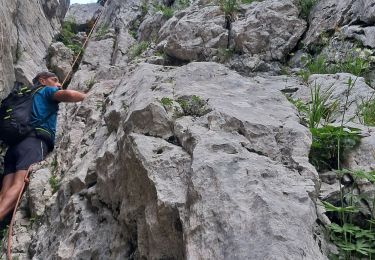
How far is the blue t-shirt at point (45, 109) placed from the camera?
23.9ft

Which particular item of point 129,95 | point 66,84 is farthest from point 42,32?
point 129,95

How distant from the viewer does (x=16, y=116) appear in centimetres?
711

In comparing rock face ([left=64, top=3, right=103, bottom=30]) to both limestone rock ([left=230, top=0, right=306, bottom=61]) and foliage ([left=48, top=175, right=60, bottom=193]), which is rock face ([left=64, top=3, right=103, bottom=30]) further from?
foliage ([left=48, top=175, right=60, bottom=193])

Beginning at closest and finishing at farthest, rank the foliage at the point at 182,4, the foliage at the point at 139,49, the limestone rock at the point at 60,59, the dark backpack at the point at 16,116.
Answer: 1. the dark backpack at the point at 16,116
2. the foliage at the point at 139,49
3. the limestone rock at the point at 60,59
4. the foliage at the point at 182,4

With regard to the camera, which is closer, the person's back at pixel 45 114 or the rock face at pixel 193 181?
the rock face at pixel 193 181

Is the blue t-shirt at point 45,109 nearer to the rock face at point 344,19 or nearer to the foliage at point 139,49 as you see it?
the foliage at point 139,49

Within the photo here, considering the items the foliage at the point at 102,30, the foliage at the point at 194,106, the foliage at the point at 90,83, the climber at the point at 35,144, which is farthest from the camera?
the foliage at the point at 102,30

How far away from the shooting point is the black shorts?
6.63 metres

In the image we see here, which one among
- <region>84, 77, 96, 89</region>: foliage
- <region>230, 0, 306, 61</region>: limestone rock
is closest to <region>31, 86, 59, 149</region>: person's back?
<region>84, 77, 96, 89</region>: foliage

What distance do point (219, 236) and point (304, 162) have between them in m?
1.09

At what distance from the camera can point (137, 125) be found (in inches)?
167

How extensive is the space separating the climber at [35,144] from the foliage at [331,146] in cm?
406

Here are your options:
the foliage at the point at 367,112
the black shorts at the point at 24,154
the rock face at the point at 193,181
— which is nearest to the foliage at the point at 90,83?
the black shorts at the point at 24,154

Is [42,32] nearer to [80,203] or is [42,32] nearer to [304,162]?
[80,203]
